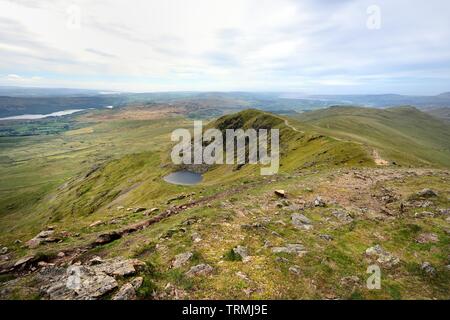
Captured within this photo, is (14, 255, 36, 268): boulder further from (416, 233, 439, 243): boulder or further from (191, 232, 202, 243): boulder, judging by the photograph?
(416, 233, 439, 243): boulder

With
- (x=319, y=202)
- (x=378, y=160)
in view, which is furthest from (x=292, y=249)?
(x=378, y=160)

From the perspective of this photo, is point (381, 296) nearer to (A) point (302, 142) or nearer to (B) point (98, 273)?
(B) point (98, 273)

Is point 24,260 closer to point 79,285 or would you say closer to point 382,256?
point 79,285

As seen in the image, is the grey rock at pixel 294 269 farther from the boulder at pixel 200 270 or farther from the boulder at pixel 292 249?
the boulder at pixel 200 270

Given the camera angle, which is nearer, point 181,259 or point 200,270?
point 200,270

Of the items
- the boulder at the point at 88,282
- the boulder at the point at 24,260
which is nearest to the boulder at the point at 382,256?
the boulder at the point at 88,282

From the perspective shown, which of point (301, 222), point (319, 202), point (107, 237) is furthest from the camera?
point (319, 202)
